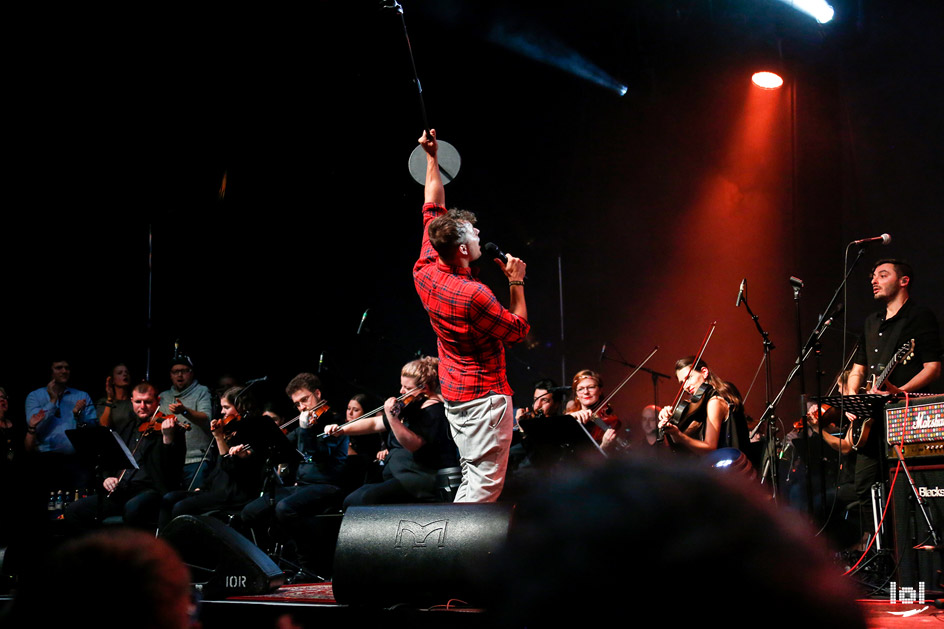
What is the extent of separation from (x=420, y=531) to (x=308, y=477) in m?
3.12

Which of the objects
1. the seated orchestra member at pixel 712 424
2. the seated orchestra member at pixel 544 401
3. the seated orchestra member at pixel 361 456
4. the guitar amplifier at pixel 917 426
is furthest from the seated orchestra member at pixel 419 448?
the guitar amplifier at pixel 917 426

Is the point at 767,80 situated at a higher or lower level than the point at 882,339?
higher

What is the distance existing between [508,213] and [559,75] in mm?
1467

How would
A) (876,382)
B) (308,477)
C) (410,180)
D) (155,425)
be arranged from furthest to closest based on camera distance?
(410,180) → (155,425) → (308,477) → (876,382)

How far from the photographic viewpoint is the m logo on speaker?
3.16 meters

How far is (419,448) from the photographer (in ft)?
17.8

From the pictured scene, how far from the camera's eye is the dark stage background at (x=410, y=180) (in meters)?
7.37

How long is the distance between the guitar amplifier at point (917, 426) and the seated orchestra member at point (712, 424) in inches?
43.7

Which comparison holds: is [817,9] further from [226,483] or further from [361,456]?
[226,483]

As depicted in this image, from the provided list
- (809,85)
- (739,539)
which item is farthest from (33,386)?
(739,539)

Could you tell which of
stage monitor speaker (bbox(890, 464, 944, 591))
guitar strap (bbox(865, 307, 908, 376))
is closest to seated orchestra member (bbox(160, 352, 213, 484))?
guitar strap (bbox(865, 307, 908, 376))

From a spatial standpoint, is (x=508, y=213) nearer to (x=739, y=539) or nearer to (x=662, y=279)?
(x=662, y=279)

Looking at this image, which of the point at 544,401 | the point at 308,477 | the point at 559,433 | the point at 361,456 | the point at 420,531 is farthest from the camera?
the point at 544,401

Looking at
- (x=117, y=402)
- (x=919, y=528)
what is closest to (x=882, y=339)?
(x=919, y=528)
